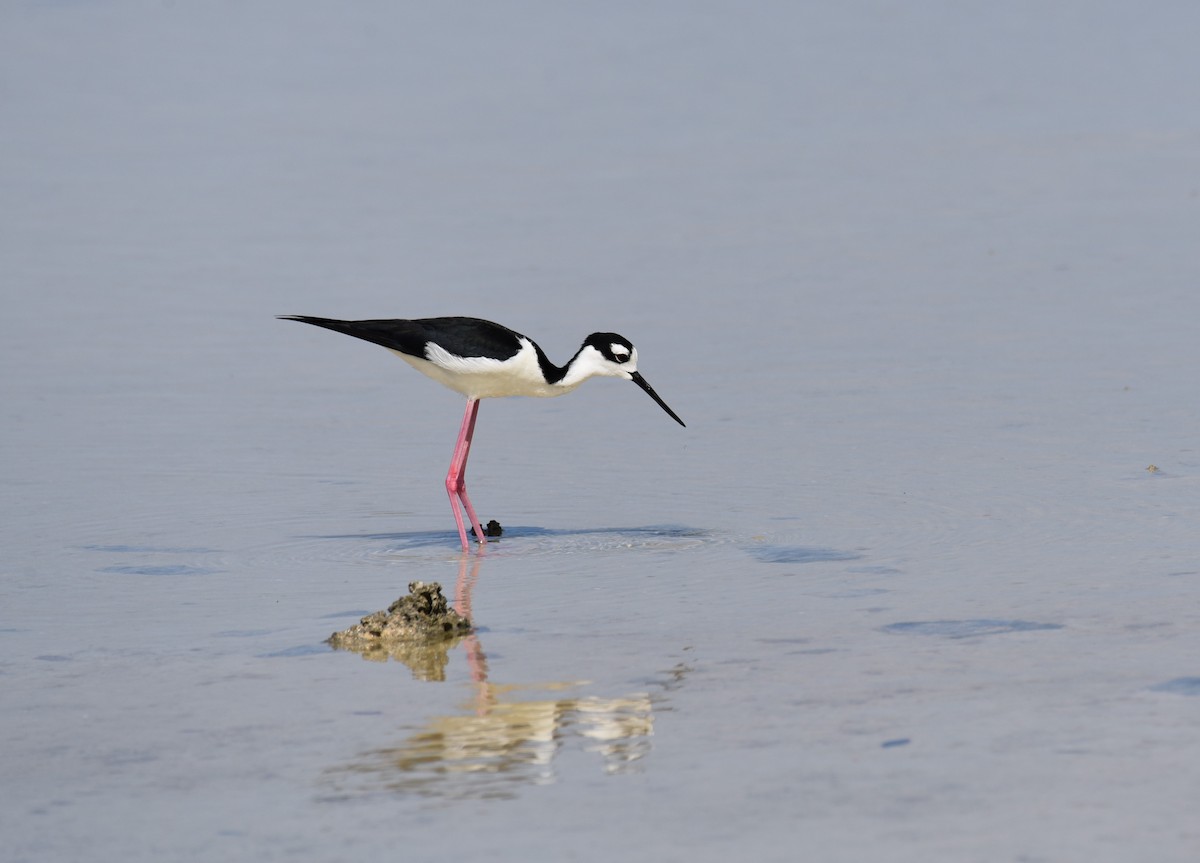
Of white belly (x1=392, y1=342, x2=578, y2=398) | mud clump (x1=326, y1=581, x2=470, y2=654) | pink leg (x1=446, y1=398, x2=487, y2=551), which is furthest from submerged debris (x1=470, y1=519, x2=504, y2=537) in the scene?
mud clump (x1=326, y1=581, x2=470, y2=654)

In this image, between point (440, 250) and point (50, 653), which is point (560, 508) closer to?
point (50, 653)

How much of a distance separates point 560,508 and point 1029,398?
295cm

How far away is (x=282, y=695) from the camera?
224 inches

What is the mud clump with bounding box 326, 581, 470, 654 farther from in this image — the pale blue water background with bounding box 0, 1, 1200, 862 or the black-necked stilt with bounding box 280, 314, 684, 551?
the black-necked stilt with bounding box 280, 314, 684, 551

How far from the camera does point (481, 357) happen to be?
9.09m

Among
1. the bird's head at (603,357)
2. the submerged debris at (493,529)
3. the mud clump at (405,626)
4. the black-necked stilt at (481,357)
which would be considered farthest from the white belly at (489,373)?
the mud clump at (405,626)

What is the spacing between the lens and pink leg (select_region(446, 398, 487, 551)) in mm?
8164

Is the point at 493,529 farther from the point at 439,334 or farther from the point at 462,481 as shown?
the point at 439,334

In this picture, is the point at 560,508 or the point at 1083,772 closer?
the point at 1083,772

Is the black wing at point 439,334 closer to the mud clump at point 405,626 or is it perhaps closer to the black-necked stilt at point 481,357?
the black-necked stilt at point 481,357

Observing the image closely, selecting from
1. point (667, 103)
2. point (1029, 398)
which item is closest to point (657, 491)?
point (1029, 398)

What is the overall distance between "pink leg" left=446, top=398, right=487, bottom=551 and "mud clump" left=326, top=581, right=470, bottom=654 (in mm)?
1632

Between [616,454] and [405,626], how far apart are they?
3.49 metres

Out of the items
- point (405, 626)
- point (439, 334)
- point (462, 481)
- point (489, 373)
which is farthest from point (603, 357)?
point (405, 626)
